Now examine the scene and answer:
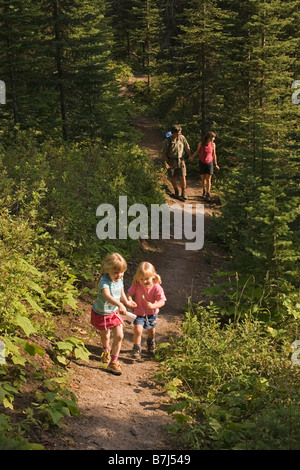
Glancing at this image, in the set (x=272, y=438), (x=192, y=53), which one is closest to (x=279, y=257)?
(x=272, y=438)

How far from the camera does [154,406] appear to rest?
602 cm

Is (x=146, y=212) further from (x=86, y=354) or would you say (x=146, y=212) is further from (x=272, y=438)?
(x=272, y=438)

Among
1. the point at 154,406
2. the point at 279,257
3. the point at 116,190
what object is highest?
the point at 116,190

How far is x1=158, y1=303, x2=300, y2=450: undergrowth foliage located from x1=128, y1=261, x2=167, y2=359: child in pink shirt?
1.42 ft

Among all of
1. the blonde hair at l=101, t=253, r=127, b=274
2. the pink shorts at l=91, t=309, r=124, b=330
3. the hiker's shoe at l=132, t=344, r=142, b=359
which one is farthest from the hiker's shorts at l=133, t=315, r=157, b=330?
the blonde hair at l=101, t=253, r=127, b=274

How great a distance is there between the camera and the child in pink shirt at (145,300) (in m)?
7.24

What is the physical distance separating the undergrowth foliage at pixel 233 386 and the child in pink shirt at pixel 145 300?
0.43 m

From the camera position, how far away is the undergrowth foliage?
16.1 feet

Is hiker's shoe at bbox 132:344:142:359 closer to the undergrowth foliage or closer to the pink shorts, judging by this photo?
the undergrowth foliage

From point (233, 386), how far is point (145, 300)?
1.80m

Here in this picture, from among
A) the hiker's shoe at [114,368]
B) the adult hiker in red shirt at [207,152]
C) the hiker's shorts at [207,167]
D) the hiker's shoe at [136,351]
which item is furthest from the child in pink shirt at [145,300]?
the hiker's shorts at [207,167]

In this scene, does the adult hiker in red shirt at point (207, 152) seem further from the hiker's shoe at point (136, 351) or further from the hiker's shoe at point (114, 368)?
the hiker's shoe at point (114, 368)
